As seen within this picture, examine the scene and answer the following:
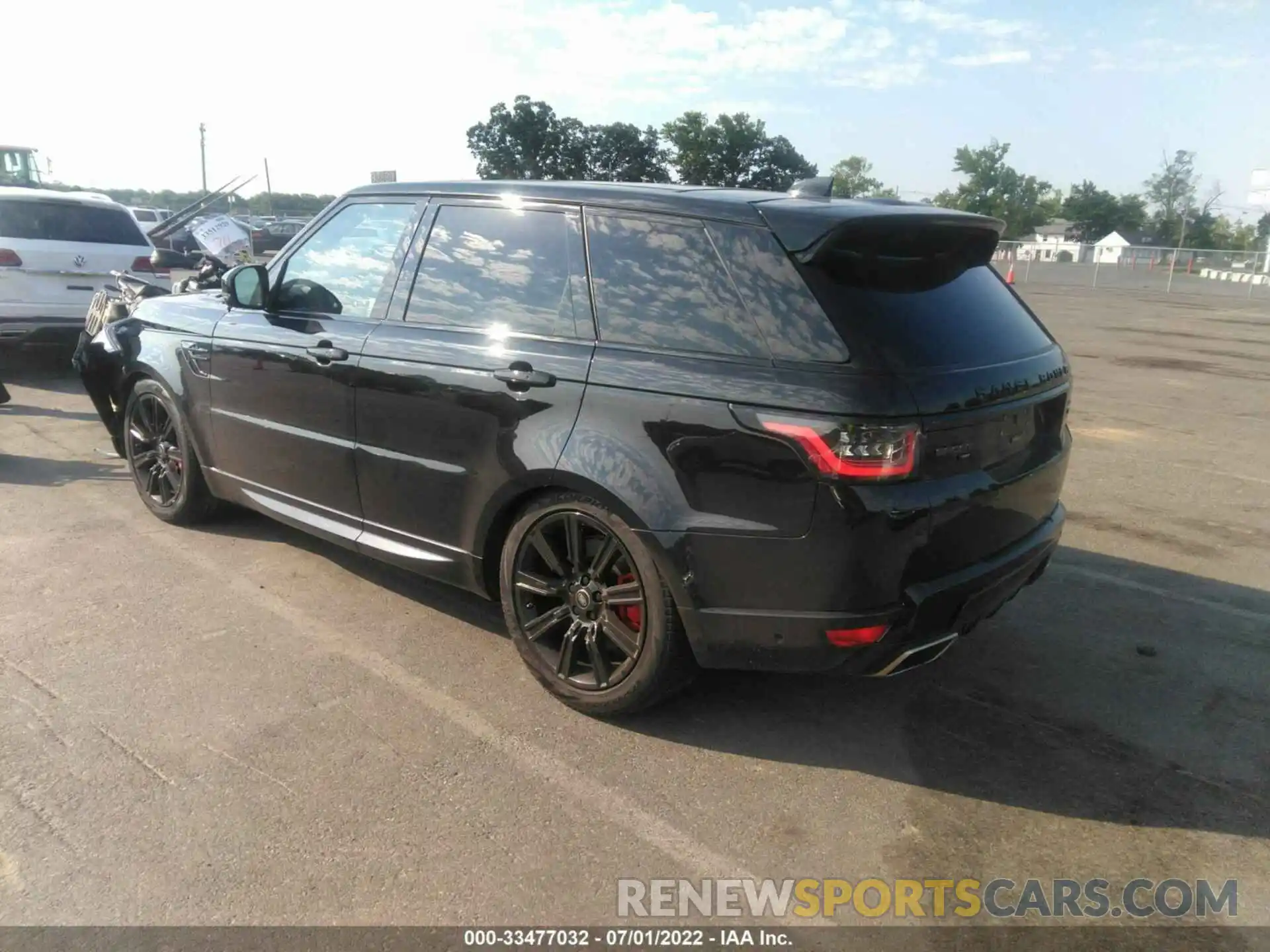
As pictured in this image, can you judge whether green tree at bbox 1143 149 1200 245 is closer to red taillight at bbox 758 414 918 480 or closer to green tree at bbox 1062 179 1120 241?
green tree at bbox 1062 179 1120 241

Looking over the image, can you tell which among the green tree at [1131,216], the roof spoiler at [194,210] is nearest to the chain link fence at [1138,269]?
the roof spoiler at [194,210]

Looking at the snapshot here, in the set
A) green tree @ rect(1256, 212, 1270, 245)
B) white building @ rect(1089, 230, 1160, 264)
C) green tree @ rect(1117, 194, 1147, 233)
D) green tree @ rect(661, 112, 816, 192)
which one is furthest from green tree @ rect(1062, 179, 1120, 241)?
white building @ rect(1089, 230, 1160, 264)

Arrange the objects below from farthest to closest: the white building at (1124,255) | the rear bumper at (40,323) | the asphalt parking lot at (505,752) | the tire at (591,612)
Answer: the white building at (1124,255) → the rear bumper at (40,323) → the tire at (591,612) → the asphalt parking lot at (505,752)

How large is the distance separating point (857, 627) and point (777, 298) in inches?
40.7

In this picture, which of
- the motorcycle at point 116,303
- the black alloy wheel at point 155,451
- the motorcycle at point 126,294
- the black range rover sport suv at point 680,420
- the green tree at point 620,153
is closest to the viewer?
the black range rover sport suv at point 680,420

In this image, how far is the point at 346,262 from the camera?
14.6 feet

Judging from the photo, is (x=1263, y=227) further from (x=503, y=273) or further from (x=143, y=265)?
(x=503, y=273)

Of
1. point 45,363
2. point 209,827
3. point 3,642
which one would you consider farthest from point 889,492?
point 45,363

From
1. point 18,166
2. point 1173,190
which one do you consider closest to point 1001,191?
point 1173,190

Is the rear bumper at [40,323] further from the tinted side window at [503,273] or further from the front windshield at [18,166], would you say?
the front windshield at [18,166]

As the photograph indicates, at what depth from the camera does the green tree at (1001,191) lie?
83.1 m

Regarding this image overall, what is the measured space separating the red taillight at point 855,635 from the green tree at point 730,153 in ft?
158

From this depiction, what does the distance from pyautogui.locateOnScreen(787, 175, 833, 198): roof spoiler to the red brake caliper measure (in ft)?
5.12

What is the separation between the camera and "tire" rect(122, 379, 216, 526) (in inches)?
210
